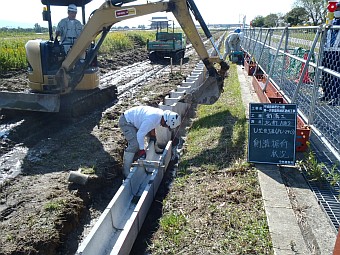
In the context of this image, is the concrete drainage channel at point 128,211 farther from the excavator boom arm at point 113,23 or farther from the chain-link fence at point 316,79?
the excavator boom arm at point 113,23

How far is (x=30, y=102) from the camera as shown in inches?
292

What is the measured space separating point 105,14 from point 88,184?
409 centimetres

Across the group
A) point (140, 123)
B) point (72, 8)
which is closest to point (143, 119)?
point (140, 123)

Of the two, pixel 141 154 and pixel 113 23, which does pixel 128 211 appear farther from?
pixel 113 23

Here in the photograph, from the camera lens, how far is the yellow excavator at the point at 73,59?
7281 millimetres

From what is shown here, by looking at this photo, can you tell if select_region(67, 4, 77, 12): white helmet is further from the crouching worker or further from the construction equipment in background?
the construction equipment in background

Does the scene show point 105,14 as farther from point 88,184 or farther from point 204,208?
point 204,208

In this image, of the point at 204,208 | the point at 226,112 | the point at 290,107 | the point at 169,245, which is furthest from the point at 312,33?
the point at 169,245

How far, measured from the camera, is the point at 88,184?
Result: 5.03 metres

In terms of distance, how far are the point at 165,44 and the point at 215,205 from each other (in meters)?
15.7

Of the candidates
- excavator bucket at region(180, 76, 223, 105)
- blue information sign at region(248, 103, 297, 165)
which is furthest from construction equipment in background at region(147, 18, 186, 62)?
blue information sign at region(248, 103, 297, 165)

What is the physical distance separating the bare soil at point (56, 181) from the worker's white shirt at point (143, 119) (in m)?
0.99

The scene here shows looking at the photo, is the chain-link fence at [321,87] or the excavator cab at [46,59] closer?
the chain-link fence at [321,87]

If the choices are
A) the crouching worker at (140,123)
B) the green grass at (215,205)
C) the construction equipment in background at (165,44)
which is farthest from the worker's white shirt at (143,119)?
the construction equipment in background at (165,44)
